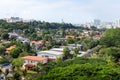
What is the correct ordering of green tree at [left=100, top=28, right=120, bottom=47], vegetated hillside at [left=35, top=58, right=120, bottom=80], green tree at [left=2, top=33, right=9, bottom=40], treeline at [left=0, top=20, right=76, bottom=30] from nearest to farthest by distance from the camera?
vegetated hillside at [left=35, top=58, right=120, bottom=80] → green tree at [left=100, top=28, right=120, bottom=47] → green tree at [left=2, top=33, right=9, bottom=40] → treeline at [left=0, top=20, right=76, bottom=30]

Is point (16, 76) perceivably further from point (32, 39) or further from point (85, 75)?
point (32, 39)

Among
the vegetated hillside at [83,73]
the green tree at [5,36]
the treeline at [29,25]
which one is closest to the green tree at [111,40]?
the green tree at [5,36]

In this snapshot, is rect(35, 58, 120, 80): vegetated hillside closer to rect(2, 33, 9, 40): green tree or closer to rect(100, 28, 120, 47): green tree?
rect(100, 28, 120, 47): green tree

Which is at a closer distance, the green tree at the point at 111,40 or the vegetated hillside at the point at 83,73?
the vegetated hillside at the point at 83,73

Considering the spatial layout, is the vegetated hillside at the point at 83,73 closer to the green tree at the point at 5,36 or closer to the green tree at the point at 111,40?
the green tree at the point at 111,40

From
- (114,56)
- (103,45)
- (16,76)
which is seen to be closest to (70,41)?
(103,45)

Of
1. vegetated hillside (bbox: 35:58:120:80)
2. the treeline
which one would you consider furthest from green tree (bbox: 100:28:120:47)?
the treeline

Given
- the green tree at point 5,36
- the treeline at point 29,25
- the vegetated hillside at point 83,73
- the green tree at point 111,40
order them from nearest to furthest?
the vegetated hillside at point 83,73 → the green tree at point 111,40 → the green tree at point 5,36 → the treeline at point 29,25

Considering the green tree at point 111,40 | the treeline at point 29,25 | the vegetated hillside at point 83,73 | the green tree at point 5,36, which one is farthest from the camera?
the treeline at point 29,25

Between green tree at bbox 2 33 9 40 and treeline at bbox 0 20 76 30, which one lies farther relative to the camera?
treeline at bbox 0 20 76 30

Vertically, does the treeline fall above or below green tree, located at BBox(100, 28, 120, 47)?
above

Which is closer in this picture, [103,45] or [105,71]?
[105,71]
